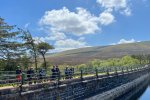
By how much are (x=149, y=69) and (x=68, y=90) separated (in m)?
97.0

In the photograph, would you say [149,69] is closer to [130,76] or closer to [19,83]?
[130,76]

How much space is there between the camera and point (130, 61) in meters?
165

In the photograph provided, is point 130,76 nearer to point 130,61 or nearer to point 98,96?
point 98,96

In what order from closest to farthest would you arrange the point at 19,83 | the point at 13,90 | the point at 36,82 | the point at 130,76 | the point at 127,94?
the point at 13,90 → the point at 19,83 → the point at 36,82 → the point at 127,94 → the point at 130,76

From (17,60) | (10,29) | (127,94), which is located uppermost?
(10,29)

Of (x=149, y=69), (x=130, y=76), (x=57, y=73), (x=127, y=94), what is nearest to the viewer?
(x=57, y=73)

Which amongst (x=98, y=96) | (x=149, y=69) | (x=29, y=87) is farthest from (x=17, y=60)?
(x=149, y=69)

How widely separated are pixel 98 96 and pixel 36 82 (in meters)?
14.1

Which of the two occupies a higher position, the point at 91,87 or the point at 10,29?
the point at 10,29

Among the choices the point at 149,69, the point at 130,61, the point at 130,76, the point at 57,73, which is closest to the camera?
the point at 57,73

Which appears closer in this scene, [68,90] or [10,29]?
[68,90]

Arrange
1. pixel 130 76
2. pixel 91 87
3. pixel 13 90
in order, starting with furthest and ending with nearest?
pixel 130 76, pixel 91 87, pixel 13 90

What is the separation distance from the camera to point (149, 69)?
12838cm

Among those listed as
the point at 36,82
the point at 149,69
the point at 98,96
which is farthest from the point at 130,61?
the point at 36,82
